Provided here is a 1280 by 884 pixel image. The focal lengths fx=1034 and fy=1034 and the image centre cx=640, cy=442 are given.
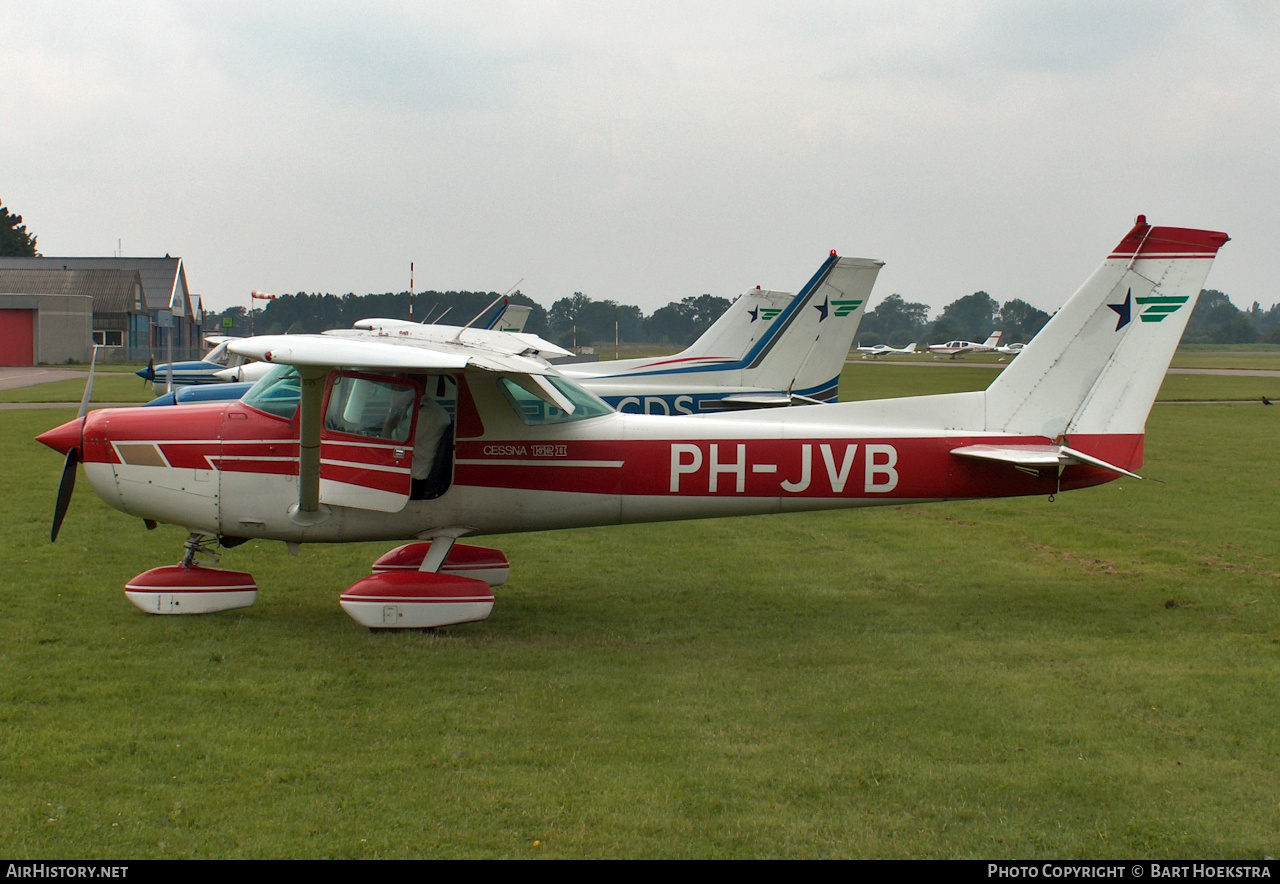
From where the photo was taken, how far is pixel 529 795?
4.77 metres

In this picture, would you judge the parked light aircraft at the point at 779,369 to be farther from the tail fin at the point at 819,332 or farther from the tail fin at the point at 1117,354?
the tail fin at the point at 1117,354

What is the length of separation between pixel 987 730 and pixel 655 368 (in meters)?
12.8

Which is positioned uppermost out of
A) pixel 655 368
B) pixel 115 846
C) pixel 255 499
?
pixel 655 368

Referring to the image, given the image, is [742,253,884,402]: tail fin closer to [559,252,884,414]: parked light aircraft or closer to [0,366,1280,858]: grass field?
[559,252,884,414]: parked light aircraft

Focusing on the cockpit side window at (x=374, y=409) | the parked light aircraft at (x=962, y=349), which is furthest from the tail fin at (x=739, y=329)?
the parked light aircraft at (x=962, y=349)

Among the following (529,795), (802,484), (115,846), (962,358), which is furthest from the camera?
(962,358)

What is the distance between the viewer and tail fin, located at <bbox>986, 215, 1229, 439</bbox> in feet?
27.3

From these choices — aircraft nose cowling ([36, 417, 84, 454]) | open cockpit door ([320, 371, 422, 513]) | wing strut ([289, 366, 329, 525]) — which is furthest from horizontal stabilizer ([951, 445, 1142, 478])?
aircraft nose cowling ([36, 417, 84, 454])

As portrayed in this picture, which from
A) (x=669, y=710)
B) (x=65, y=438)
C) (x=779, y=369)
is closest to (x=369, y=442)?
(x=65, y=438)

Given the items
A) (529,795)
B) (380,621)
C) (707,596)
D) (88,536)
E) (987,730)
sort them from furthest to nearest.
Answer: (88,536)
(707,596)
(380,621)
(987,730)
(529,795)

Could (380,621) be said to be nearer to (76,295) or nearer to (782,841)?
(782,841)

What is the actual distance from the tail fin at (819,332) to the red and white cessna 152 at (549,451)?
779 centimetres

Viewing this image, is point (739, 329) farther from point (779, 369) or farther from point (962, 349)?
point (962, 349)

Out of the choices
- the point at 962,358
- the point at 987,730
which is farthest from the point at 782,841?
the point at 962,358
